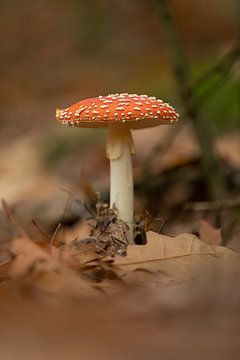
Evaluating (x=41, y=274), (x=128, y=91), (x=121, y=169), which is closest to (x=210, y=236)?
(x=121, y=169)

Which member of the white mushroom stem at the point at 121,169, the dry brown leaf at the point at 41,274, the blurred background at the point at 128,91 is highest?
the blurred background at the point at 128,91

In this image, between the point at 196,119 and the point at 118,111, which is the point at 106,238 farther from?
the point at 196,119

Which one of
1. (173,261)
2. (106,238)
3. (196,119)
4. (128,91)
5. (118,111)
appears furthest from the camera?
(128,91)

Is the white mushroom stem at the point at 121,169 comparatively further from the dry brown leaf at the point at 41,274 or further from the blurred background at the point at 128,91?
the dry brown leaf at the point at 41,274

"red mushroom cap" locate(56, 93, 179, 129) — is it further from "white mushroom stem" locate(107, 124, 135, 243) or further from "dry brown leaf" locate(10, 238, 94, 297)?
"dry brown leaf" locate(10, 238, 94, 297)

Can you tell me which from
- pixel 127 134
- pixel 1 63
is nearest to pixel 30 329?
pixel 127 134

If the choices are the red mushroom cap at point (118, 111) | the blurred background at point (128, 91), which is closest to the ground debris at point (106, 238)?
the blurred background at point (128, 91)
